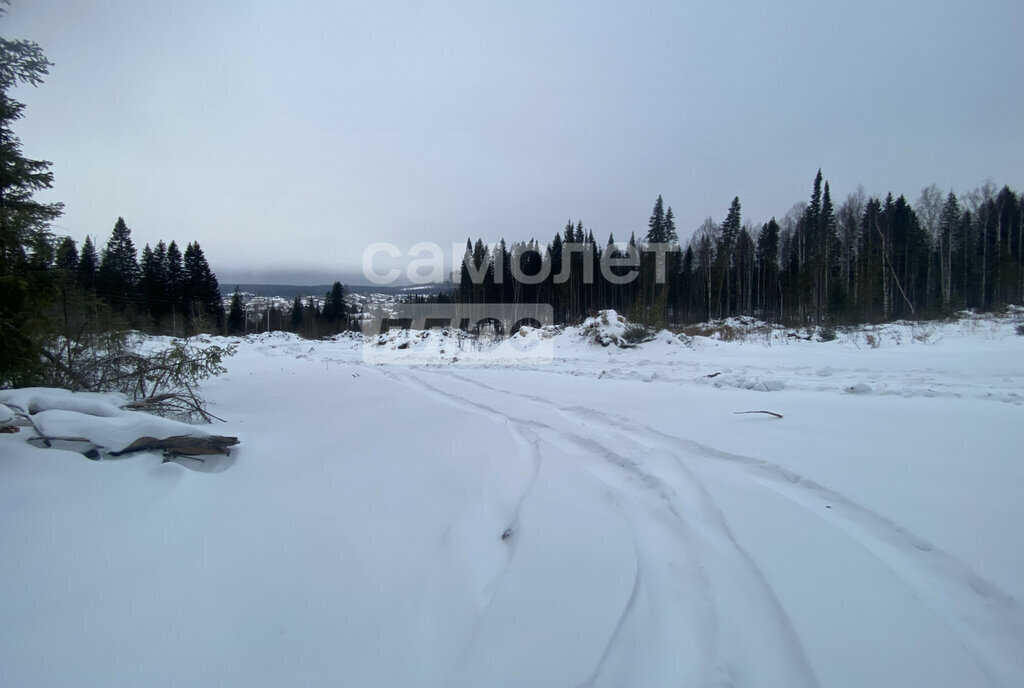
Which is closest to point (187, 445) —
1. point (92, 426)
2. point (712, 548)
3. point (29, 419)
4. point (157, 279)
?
point (92, 426)

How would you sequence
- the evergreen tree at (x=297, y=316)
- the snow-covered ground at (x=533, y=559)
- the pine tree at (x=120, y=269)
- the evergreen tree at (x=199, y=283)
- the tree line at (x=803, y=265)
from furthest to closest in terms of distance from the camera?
1. the evergreen tree at (x=297, y=316)
2. the evergreen tree at (x=199, y=283)
3. the pine tree at (x=120, y=269)
4. the tree line at (x=803, y=265)
5. the snow-covered ground at (x=533, y=559)

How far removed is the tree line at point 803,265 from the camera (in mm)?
28609

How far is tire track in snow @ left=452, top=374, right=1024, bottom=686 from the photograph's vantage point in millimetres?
1510

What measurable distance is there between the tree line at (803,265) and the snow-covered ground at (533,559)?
23.0 meters

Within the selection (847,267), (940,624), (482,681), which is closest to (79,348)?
(482,681)

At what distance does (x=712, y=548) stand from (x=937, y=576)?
3.11 ft

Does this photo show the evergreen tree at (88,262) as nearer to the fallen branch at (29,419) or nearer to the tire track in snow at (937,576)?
the fallen branch at (29,419)

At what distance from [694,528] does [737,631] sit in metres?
0.77

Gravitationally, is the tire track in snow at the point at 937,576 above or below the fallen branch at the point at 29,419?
below

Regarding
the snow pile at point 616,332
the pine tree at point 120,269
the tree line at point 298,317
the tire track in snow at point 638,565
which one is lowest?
the tire track in snow at point 638,565

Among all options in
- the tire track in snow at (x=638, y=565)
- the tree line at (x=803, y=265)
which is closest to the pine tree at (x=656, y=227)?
the tree line at (x=803, y=265)

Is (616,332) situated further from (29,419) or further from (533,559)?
(29,419)

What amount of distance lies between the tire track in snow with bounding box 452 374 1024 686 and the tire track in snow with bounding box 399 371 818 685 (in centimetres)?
57

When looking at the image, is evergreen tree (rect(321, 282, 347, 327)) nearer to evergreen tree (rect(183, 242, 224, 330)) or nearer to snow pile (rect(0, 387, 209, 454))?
evergreen tree (rect(183, 242, 224, 330))
